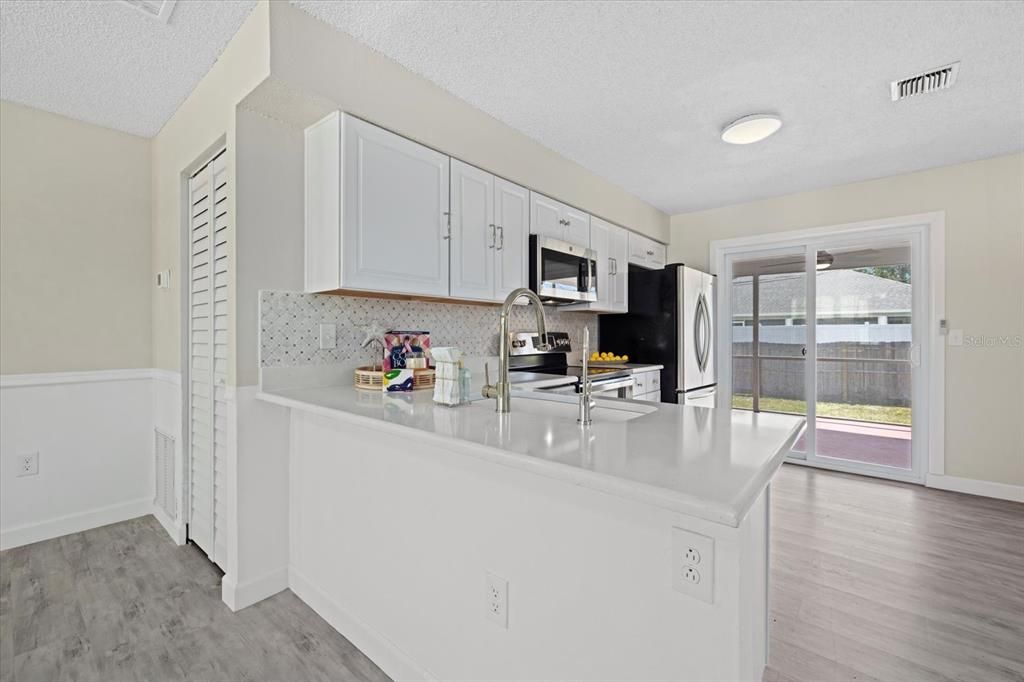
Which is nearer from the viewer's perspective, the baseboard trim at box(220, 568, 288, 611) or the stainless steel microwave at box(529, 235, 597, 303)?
the baseboard trim at box(220, 568, 288, 611)

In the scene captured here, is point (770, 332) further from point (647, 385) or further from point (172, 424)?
point (172, 424)

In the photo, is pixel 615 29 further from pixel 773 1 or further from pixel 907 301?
pixel 907 301

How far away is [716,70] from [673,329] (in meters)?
Answer: 2.12

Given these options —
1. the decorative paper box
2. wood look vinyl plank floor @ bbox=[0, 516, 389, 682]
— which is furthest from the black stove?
wood look vinyl plank floor @ bbox=[0, 516, 389, 682]

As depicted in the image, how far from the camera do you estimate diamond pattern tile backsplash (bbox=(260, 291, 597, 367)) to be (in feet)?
6.75

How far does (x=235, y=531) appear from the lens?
1.95 meters

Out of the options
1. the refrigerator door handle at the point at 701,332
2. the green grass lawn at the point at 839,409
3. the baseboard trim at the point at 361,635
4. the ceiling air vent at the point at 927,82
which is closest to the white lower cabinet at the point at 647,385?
the refrigerator door handle at the point at 701,332

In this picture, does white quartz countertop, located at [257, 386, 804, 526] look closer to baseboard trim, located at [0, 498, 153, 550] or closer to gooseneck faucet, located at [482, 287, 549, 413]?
gooseneck faucet, located at [482, 287, 549, 413]

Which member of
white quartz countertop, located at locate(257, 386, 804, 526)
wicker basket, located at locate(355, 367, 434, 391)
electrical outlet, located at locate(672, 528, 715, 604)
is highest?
wicker basket, located at locate(355, 367, 434, 391)

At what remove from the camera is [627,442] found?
1.09 meters

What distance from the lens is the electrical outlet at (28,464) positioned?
258 centimetres

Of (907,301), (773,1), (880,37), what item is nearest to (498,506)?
(773,1)

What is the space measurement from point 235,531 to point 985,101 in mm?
4330

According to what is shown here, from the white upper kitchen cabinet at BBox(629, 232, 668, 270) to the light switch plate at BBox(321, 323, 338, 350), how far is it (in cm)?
286
